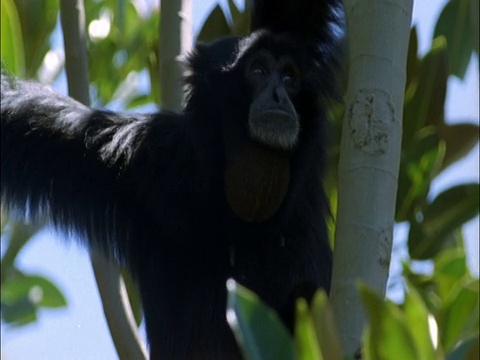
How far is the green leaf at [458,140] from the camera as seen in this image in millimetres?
→ 6391

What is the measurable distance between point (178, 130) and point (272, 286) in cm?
101

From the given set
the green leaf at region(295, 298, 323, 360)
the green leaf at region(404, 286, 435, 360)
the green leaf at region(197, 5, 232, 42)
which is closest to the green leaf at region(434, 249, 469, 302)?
the green leaf at region(197, 5, 232, 42)

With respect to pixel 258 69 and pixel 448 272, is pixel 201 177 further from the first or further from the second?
pixel 448 272

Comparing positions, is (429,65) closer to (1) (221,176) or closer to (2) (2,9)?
(1) (221,176)

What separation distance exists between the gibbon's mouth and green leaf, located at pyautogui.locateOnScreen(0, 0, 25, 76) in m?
1.42

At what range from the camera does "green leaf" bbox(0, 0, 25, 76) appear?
18.2 feet

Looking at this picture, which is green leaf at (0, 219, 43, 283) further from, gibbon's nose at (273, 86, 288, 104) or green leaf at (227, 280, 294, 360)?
green leaf at (227, 280, 294, 360)

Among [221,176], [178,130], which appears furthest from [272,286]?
[178,130]

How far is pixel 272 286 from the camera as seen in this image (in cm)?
549

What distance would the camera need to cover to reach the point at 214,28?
20.7 feet

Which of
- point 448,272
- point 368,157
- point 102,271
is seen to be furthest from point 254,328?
point 448,272

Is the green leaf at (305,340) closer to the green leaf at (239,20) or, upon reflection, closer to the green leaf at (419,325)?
the green leaf at (419,325)

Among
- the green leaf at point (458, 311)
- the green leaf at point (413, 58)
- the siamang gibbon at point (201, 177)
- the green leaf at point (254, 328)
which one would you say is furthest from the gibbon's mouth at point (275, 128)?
the green leaf at point (254, 328)

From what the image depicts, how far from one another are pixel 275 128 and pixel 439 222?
5.17 ft
